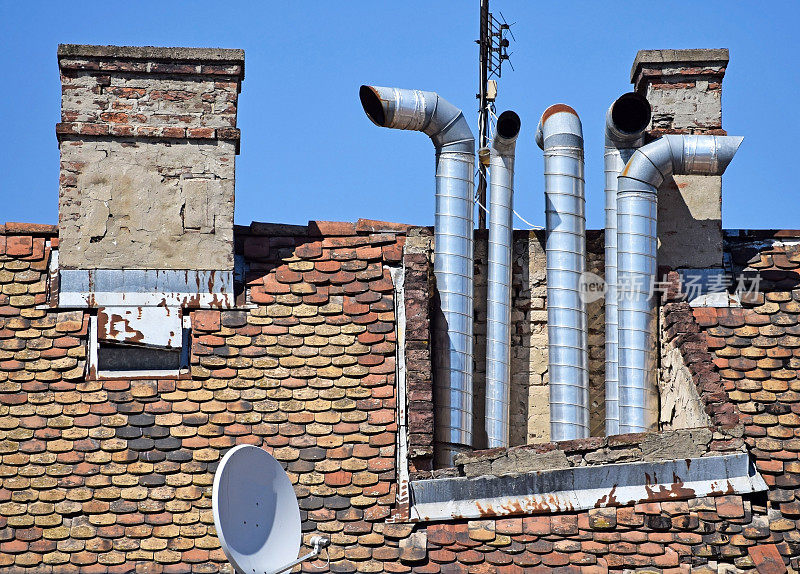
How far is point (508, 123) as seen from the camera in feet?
45.6

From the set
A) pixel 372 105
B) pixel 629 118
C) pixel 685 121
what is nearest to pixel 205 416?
pixel 372 105

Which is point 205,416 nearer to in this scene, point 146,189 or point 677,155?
point 146,189

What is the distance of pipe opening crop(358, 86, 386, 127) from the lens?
44.8 feet

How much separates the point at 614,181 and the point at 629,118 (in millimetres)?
635

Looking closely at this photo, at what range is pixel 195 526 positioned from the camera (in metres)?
11.5

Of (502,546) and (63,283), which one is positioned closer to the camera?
(502,546)

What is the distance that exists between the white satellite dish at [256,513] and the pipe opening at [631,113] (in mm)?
5398

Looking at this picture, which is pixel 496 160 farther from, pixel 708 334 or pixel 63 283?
pixel 63 283

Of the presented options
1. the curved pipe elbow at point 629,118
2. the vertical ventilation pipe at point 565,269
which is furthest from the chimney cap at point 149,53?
the curved pipe elbow at point 629,118

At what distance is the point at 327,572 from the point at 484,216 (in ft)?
18.7

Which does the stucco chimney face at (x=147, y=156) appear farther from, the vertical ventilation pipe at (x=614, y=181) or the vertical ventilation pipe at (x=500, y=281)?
the vertical ventilation pipe at (x=614, y=181)

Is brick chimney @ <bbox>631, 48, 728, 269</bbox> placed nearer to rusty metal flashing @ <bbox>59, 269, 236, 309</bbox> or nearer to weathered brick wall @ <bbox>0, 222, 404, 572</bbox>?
weathered brick wall @ <bbox>0, 222, 404, 572</bbox>

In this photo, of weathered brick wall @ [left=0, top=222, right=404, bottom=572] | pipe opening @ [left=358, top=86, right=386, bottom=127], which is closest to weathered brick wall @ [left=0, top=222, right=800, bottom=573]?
weathered brick wall @ [left=0, top=222, right=404, bottom=572]

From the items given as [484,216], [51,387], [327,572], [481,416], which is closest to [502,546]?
[327,572]
